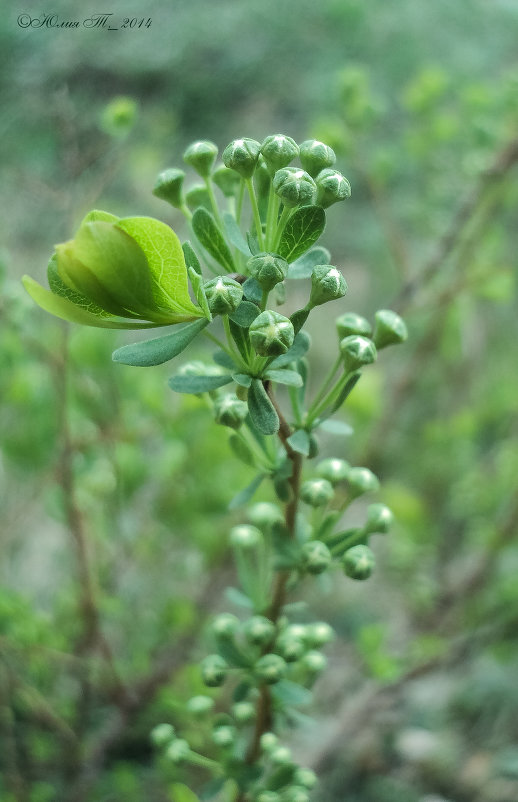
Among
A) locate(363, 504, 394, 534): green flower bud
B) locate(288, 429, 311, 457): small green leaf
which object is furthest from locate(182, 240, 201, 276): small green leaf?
locate(363, 504, 394, 534): green flower bud

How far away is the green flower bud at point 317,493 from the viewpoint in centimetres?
42

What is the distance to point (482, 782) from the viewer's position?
3.25ft

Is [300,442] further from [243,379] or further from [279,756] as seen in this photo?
[279,756]

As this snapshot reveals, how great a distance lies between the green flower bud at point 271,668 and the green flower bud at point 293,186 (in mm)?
269

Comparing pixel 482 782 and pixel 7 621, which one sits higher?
pixel 7 621

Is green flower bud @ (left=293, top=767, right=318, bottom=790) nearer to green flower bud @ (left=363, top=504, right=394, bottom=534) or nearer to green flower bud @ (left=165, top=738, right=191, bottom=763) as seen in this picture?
green flower bud @ (left=165, top=738, right=191, bottom=763)

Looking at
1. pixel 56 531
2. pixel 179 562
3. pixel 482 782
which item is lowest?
pixel 482 782

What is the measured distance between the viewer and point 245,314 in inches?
13.0

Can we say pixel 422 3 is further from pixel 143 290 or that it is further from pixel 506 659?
pixel 143 290

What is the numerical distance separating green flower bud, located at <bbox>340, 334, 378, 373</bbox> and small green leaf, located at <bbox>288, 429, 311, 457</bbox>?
0.04 meters

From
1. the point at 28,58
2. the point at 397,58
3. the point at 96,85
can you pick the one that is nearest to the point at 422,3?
the point at 397,58

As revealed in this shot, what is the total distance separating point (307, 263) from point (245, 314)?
0.06 meters

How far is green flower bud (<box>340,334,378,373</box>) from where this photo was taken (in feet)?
1.19

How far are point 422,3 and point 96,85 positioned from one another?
86 cm
